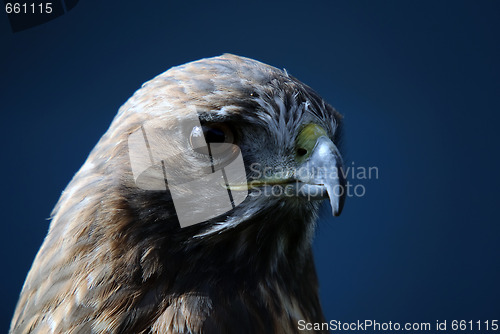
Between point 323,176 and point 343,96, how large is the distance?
194 centimetres

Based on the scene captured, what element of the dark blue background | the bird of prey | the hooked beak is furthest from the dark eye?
the dark blue background

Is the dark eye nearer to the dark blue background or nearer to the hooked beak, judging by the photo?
the hooked beak

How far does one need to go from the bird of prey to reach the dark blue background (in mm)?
1595

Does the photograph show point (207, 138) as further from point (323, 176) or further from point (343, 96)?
point (343, 96)

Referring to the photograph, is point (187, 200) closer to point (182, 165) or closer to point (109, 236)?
point (182, 165)

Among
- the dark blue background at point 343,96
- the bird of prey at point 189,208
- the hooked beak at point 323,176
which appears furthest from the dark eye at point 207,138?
the dark blue background at point 343,96

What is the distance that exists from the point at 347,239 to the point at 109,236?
7.34ft

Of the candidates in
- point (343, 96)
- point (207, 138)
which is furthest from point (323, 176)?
point (343, 96)

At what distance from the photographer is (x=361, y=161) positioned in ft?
9.37

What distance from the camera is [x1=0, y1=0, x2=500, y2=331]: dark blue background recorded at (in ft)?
8.88

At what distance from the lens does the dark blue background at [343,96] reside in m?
2.71

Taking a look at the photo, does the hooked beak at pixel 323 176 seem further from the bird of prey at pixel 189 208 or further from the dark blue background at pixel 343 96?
the dark blue background at pixel 343 96

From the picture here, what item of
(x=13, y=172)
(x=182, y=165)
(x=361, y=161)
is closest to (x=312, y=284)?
(x=182, y=165)

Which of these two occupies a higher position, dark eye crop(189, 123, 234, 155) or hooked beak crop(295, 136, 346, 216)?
dark eye crop(189, 123, 234, 155)
